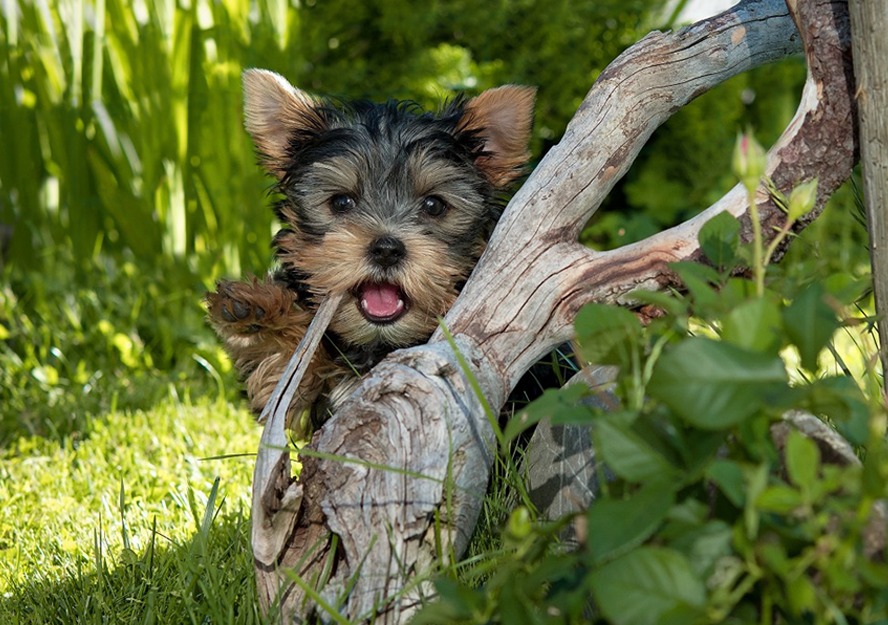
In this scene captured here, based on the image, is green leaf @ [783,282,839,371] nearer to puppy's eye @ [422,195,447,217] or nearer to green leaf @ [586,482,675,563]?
green leaf @ [586,482,675,563]

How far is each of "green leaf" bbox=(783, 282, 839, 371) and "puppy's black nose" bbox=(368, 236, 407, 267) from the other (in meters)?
1.79

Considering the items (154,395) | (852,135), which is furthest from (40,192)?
(852,135)

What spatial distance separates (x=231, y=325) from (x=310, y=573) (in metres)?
1.26

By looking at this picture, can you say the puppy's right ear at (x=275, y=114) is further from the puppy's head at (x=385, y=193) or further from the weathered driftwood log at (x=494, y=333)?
the weathered driftwood log at (x=494, y=333)

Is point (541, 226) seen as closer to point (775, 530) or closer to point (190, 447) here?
point (775, 530)

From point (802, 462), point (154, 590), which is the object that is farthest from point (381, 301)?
point (802, 462)

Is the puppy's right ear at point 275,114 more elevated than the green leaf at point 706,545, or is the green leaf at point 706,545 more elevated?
the puppy's right ear at point 275,114

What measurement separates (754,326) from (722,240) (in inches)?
17.8

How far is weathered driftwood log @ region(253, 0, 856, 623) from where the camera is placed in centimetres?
214

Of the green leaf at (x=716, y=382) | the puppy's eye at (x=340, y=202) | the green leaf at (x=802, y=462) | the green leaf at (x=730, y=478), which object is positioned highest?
the puppy's eye at (x=340, y=202)

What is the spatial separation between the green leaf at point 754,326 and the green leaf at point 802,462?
0.48 feet

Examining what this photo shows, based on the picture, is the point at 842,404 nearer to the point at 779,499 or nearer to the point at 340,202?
the point at 779,499

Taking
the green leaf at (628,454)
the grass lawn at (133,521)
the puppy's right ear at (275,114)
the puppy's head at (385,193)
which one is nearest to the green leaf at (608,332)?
the green leaf at (628,454)

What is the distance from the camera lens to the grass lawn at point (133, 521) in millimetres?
2486
